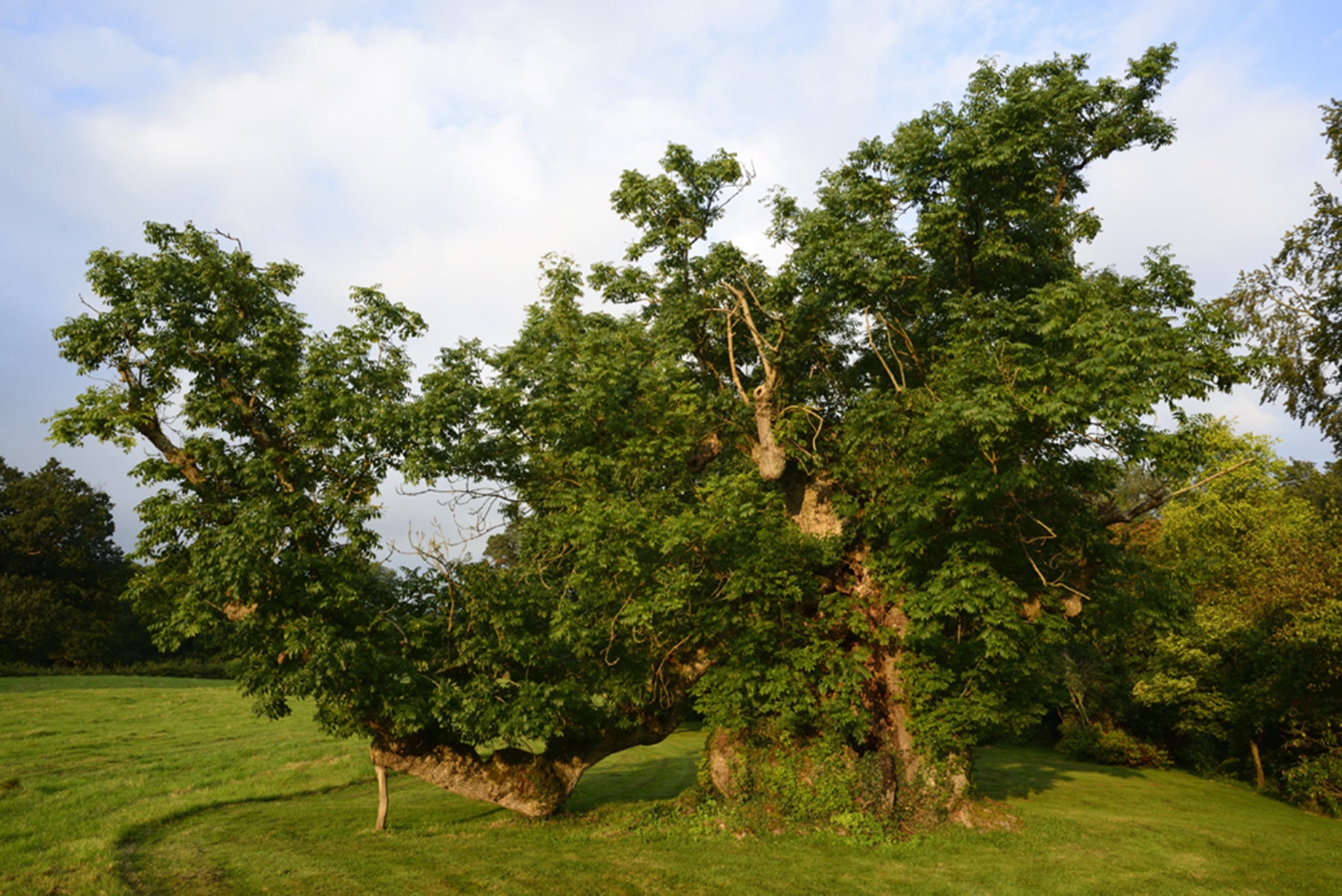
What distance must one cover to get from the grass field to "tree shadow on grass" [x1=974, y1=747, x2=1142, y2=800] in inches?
10.0

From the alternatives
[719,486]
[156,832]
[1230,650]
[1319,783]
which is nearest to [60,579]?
[156,832]

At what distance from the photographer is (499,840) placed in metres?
17.1

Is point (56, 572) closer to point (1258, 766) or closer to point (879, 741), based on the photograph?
point (879, 741)

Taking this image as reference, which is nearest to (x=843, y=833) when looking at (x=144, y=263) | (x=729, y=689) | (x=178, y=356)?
(x=729, y=689)

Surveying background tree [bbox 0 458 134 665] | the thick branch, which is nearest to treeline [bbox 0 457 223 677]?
background tree [bbox 0 458 134 665]

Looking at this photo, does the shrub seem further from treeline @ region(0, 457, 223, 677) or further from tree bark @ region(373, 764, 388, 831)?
treeline @ region(0, 457, 223, 677)

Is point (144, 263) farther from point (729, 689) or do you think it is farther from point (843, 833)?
point (843, 833)

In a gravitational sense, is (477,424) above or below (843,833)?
above

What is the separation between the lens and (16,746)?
25.4 meters

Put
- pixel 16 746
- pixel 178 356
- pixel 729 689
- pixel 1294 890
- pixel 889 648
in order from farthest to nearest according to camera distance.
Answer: pixel 16 746 < pixel 889 648 < pixel 729 689 < pixel 178 356 < pixel 1294 890

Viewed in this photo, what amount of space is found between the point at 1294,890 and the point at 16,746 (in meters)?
35.9

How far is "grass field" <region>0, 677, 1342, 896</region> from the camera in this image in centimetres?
1418

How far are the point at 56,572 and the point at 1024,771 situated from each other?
60152mm

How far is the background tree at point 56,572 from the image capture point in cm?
4709
